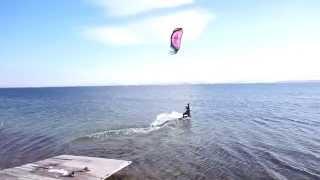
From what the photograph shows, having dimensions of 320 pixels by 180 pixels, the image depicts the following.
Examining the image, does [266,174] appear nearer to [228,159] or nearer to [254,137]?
[228,159]

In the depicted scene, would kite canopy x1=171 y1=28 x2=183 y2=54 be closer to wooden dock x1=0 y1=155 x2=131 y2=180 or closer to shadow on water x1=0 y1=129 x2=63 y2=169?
wooden dock x1=0 y1=155 x2=131 y2=180

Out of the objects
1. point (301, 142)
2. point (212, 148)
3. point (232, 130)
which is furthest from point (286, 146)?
point (232, 130)

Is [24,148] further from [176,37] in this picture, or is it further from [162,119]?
[162,119]

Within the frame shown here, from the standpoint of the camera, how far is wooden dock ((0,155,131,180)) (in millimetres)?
13805

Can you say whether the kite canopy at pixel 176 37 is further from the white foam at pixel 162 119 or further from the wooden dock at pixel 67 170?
the white foam at pixel 162 119

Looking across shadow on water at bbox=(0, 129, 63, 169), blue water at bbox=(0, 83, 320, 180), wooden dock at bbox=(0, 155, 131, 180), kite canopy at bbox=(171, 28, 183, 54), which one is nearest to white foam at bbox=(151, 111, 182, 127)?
blue water at bbox=(0, 83, 320, 180)

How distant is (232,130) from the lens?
106ft

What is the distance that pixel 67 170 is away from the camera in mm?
14758

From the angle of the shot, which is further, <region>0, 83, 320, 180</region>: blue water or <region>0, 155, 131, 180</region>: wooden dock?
<region>0, 83, 320, 180</region>: blue water

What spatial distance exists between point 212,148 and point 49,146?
557 inches

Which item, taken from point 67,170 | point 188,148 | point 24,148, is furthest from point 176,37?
point 24,148

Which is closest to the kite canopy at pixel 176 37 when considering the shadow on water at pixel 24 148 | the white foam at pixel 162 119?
the shadow on water at pixel 24 148

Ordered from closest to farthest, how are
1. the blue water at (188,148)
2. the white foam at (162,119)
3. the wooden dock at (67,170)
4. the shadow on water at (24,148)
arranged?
the wooden dock at (67,170)
the blue water at (188,148)
the shadow on water at (24,148)
the white foam at (162,119)

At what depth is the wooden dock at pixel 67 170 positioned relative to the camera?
45.3ft
